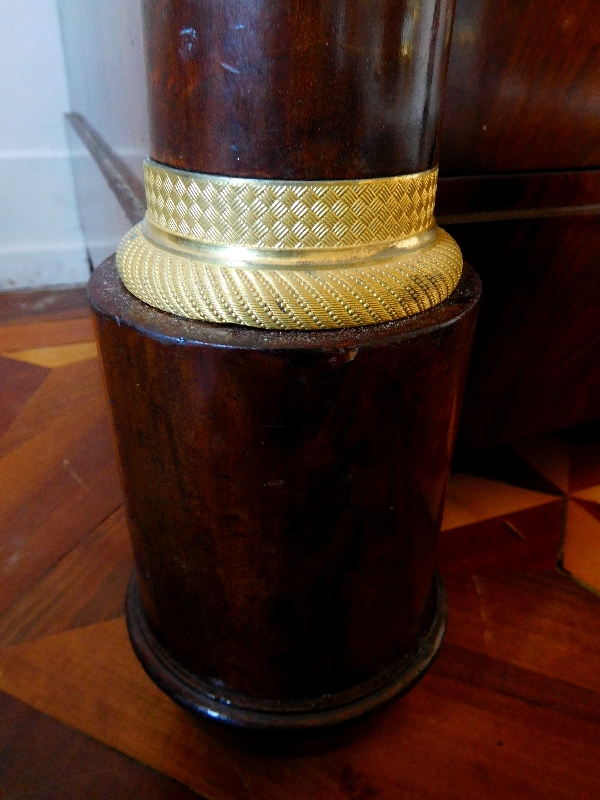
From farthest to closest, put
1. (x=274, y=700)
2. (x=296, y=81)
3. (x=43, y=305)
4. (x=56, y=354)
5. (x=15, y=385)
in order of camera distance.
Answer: (x=43, y=305)
(x=56, y=354)
(x=15, y=385)
(x=274, y=700)
(x=296, y=81)

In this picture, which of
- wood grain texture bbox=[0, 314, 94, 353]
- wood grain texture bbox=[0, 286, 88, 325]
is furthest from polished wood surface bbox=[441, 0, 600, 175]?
wood grain texture bbox=[0, 286, 88, 325]

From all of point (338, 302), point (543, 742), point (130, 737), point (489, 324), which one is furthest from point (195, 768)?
point (489, 324)

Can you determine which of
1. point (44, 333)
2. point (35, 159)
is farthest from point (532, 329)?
point (35, 159)

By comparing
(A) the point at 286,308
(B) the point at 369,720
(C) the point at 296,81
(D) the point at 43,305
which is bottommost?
(D) the point at 43,305

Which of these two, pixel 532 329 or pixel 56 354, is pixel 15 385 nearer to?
pixel 56 354

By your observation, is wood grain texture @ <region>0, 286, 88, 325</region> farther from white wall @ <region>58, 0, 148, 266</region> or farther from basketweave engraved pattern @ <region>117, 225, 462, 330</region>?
basketweave engraved pattern @ <region>117, 225, 462, 330</region>

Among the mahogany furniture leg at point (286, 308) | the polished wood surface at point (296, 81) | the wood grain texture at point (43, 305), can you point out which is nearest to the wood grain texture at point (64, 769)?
the mahogany furniture leg at point (286, 308)

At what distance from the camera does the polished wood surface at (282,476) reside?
0.37 metres

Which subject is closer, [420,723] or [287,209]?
[287,209]

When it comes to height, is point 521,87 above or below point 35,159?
above

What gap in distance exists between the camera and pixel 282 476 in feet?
1.30

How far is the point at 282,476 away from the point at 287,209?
0.54 feet

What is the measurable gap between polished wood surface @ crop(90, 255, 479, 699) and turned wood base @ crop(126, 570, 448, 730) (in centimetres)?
1

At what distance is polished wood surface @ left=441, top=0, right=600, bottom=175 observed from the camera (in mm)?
574
